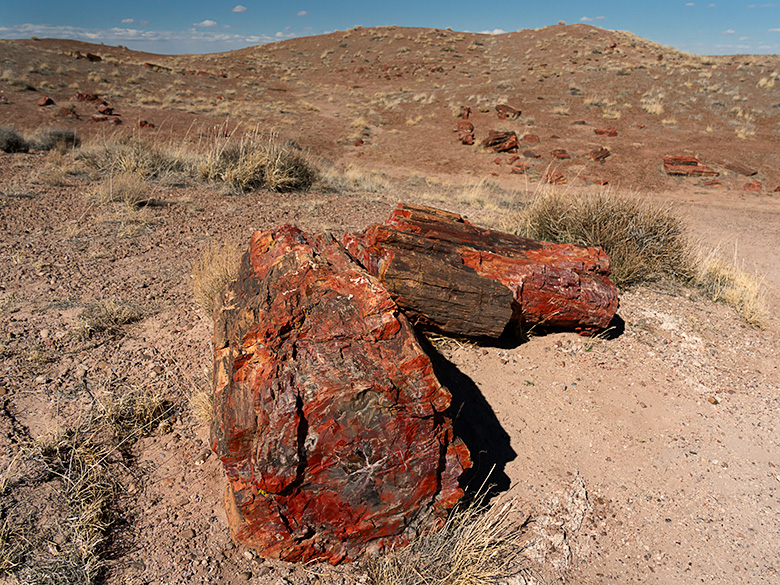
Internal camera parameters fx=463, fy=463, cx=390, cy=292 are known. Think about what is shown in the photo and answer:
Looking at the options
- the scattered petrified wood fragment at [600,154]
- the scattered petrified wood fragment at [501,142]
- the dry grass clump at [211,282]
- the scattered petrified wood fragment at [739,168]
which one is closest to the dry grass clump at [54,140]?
the dry grass clump at [211,282]

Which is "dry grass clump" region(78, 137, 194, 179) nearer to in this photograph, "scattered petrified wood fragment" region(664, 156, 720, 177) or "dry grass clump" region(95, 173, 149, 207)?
"dry grass clump" region(95, 173, 149, 207)

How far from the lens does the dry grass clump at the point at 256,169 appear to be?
8.02 metres

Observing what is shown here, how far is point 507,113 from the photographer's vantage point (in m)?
19.2

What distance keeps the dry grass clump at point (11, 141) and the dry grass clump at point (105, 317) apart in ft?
24.2

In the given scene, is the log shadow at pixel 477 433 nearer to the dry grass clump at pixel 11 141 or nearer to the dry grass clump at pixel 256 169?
the dry grass clump at pixel 256 169

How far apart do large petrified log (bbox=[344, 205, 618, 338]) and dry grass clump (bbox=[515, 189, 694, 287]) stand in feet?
3.67

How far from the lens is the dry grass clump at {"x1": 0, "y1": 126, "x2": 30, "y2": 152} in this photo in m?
9.05

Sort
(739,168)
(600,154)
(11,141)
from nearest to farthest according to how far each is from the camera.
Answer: (11,141) → (739,168) → (600,154)

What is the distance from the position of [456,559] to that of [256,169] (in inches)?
285

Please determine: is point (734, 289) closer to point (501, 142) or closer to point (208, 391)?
point (208, 391)

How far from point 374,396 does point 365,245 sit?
178 centimetres

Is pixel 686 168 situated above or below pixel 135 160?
above

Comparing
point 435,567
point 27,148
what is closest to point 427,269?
point 435,567

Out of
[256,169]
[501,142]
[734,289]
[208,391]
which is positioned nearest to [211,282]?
[208,391]
